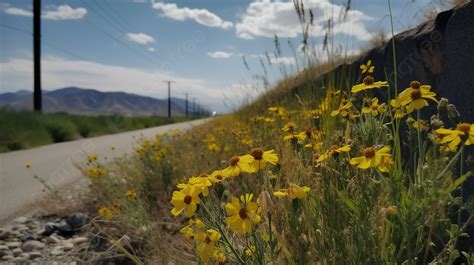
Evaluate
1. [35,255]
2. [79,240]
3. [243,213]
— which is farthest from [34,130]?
[243,213]

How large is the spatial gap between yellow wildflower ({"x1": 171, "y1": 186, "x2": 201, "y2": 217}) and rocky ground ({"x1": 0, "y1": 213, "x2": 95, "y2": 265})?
1.71 meters

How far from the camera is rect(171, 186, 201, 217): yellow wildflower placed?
54.4 inches

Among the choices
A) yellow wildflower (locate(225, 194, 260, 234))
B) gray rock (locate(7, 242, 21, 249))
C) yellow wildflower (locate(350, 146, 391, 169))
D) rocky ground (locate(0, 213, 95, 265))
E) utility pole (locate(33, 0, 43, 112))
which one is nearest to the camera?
yellow wildflower (locate(225, 194, 260, 234))

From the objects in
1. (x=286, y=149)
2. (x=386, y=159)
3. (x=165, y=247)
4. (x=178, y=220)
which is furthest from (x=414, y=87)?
(x=178, y=220)

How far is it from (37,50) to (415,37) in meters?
17.9

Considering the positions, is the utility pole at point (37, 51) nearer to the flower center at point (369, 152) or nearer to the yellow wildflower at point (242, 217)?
the yellow wildflower at point (242, 217)

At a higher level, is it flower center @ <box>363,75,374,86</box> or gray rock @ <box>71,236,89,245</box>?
flower center @ <box>363,75,374,86</box>

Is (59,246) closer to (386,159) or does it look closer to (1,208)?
(1,208)

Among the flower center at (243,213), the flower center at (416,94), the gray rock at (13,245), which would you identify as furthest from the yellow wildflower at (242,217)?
the gray rock at (13,245)

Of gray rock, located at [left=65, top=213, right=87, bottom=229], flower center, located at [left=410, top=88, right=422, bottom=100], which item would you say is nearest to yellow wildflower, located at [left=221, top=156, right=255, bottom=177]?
flower center, located at [left=410, top=88, right=422, bottom=100]

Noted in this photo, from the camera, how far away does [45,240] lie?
3.65m

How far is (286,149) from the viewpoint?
2.84 meters

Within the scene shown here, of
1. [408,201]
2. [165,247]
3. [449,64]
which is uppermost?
[449,64]

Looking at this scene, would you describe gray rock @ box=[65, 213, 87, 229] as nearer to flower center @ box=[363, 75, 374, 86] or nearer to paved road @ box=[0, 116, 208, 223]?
paved road @ box=[0, 116, 208, 223]
